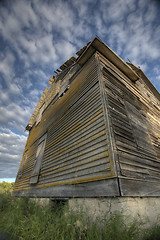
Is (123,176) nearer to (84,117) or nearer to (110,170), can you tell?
(110,170)

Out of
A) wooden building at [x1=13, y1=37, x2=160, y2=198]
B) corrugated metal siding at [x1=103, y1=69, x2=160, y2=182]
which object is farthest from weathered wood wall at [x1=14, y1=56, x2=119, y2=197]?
corrugated metal siding at [x1=103, y1=69, x2=160, y2=182]

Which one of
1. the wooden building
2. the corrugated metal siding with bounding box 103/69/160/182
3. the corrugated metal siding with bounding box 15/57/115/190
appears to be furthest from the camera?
the corrugated metal siding with bounding box 15/57/115/190

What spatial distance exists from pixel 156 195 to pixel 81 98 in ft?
13.7

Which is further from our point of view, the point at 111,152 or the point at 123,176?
the point at 111,152

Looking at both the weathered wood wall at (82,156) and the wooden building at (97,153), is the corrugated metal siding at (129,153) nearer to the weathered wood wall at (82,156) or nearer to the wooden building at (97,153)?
the wooden building at (97,153)

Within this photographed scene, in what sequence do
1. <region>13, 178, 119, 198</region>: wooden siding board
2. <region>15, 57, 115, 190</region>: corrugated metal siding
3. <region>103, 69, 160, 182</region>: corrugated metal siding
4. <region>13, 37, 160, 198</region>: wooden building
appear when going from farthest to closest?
<region>15, 57, 115, 190</region>: corrugated metal siding → <region>103, 69, 160, 182</region>: corrugated metal siding → <region>13, 37, 160, 198</region>: wooden building → <region>13, 178, 119, 198</region>: wooden siding board

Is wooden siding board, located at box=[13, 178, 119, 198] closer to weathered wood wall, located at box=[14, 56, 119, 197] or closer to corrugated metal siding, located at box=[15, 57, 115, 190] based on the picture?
weathered wood wall, located at box=[14, 56, 119, 197]

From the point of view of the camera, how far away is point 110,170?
2.76 metres

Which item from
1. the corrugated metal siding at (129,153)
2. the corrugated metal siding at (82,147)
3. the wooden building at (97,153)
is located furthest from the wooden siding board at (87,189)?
the corrugated metal siding at (129,153)

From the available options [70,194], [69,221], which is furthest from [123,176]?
[70,194]

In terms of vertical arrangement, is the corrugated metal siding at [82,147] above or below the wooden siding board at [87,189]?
above

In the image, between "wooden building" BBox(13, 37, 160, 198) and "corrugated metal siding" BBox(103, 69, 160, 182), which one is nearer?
"wooden building" BBox(13, 37, 160, 198)

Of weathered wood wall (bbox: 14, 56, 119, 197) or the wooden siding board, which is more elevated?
weathered wood wall (bbox: 14, 56, 119, 197)

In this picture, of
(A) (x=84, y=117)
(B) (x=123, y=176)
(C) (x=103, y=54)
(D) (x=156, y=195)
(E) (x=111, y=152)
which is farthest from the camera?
(C) (x=103, y=54)
